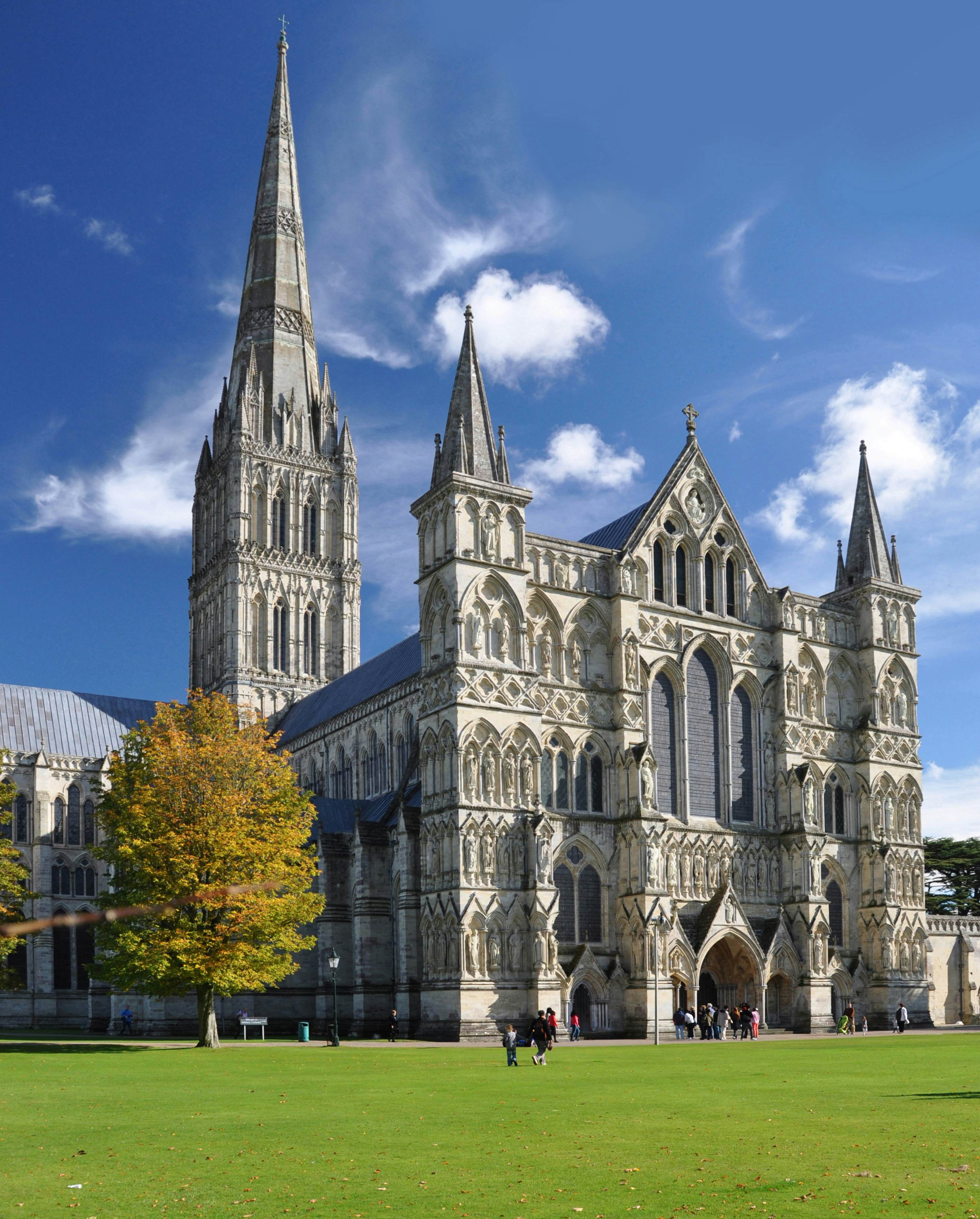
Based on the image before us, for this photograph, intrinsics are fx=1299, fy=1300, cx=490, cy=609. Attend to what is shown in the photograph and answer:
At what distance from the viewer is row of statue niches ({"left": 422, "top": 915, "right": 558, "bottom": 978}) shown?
145 ft

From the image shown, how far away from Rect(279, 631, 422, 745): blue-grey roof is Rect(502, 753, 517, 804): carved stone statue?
9.18m

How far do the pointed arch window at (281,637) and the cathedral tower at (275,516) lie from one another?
8 centimetres

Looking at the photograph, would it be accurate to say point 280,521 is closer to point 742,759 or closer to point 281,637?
point 281,637

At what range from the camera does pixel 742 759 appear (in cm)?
5384

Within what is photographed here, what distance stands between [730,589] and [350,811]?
19.4 meters

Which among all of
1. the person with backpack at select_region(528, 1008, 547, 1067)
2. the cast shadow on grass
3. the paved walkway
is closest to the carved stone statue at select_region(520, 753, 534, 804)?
the paved walkway

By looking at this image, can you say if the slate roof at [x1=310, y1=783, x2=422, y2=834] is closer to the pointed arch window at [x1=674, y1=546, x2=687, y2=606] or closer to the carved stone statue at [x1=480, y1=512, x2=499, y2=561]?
the carved stone statue at [x1=480, y1=512, x2=499, y2=561]

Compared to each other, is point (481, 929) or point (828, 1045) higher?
point (481, 929)

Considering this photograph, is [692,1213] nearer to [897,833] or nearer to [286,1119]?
[286,1119]

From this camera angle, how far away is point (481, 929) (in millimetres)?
44531

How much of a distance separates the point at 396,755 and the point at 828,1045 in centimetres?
2421

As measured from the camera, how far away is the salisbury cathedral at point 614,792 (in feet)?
151

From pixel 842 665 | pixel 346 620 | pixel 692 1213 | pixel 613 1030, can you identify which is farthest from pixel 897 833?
pixel 692 1213

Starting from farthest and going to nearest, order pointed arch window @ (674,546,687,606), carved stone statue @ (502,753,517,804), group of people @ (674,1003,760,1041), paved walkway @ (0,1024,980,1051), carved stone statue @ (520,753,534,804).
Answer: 1. pointed arch window @ (674,546,687,606)
2. carved stone statue @ (520,753,534,804)
3. carved stone statue @ (502,753,517,804)
4. group of people @ (674,1003,760,1041)
5. paved walkway @ (0,1024,980,1051)
